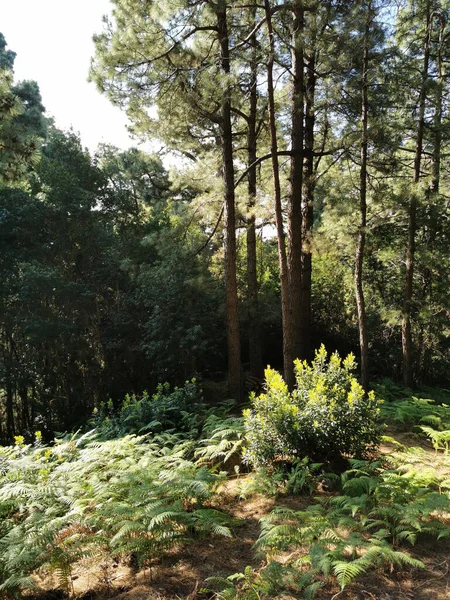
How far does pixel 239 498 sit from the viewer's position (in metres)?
4.77

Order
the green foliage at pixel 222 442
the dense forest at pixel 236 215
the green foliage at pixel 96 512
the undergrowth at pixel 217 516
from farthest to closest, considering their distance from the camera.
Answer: the dense forest at pixel 236 215 < the green foliage at pixel 222 442 < the green foliage at pixel 96 512 < the undergrowth at pixel 217 516

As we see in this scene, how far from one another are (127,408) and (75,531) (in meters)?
4.31

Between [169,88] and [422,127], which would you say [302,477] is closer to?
[169,88]

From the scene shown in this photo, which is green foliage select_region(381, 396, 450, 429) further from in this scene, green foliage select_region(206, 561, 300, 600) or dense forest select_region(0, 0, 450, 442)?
green foliage select_region(206, 561, 300, 600)

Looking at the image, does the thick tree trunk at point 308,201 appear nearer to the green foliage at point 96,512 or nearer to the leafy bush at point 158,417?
the leafy bush at point 158,417

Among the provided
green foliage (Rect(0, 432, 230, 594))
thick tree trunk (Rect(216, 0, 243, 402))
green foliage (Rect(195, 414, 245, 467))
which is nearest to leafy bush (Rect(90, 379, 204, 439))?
green foliage (Rect(195, 414, 245, 467))

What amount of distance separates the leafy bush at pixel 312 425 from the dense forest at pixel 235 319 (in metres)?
0.03

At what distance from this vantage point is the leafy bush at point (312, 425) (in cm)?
470

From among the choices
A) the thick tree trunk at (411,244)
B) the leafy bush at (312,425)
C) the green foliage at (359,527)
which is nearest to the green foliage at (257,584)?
the green foliage at (359,527)

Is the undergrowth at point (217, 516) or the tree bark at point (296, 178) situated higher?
the tree bark at point (296, 178)

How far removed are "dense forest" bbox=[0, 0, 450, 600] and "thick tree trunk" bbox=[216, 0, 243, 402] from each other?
50 millimetres

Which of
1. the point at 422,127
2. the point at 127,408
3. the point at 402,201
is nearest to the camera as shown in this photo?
the point at 127,408

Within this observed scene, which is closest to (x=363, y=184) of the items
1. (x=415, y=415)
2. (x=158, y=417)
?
(x=415, y=415)

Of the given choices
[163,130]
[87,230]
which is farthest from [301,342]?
[87,230]
